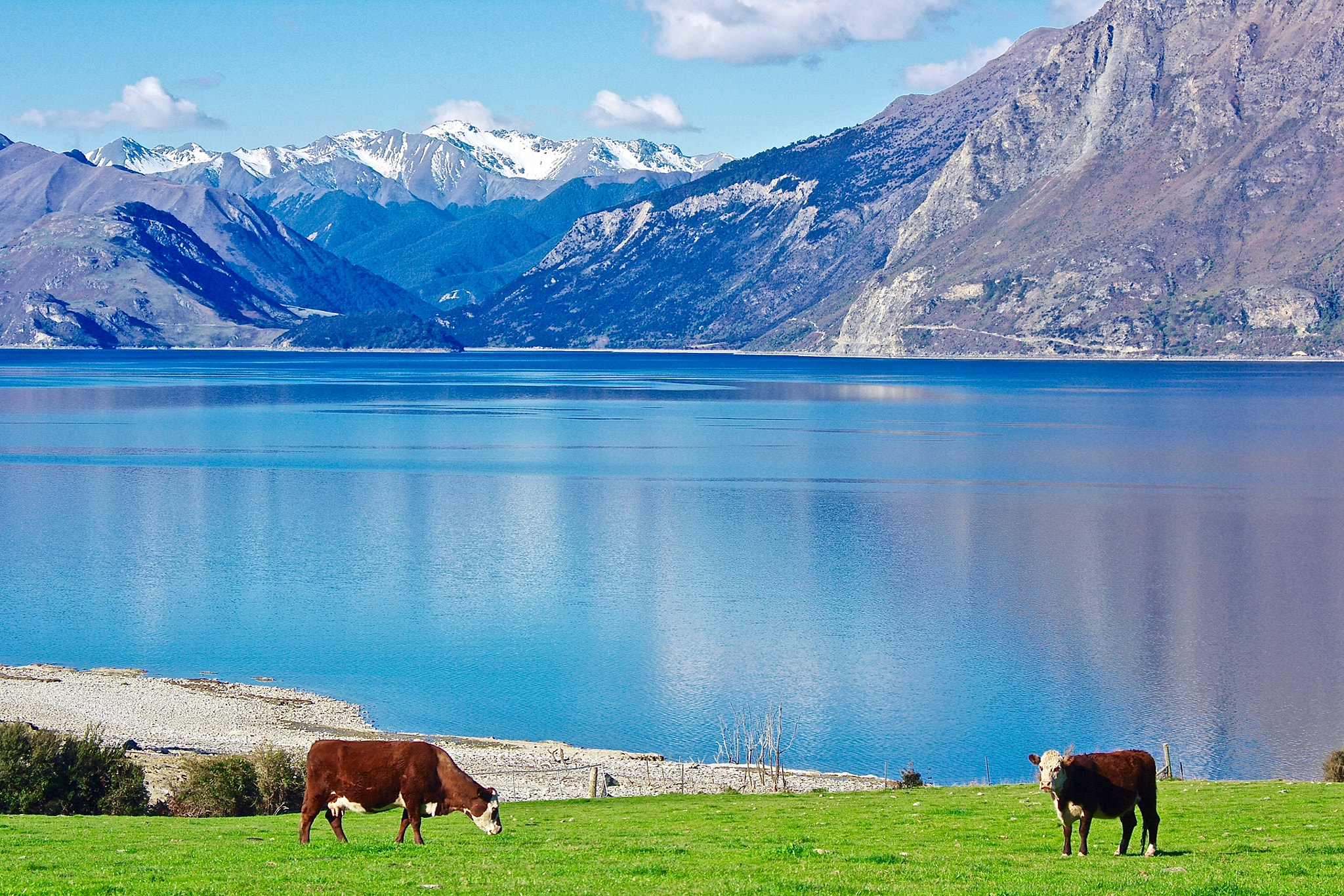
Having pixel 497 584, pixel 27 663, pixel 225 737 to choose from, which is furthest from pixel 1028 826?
Result: pixel 497 584

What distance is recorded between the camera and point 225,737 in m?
42.9

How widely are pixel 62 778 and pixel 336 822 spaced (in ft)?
44.2

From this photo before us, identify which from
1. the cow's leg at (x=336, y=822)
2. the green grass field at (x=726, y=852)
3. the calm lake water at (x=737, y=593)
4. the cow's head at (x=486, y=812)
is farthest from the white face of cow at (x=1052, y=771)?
the calm lake water at (x=737, y=593)

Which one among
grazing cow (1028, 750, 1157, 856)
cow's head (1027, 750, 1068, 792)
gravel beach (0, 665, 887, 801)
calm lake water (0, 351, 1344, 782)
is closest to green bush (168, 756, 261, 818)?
gravel beach (0, 665, 887, 801)

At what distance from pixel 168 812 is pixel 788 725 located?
22.8 metres

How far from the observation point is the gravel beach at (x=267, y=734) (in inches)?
1464

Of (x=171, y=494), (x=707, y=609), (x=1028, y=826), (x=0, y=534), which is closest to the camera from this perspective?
(x=1028, y=826)

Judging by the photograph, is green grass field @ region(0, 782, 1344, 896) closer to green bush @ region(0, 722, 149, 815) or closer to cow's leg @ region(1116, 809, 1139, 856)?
cow's leg @ region(1116, 809, 1139, 856)

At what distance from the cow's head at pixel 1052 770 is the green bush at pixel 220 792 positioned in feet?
64.9

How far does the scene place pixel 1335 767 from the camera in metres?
34.7

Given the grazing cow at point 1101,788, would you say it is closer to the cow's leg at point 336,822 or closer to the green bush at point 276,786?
the cow's leg at point 336,822

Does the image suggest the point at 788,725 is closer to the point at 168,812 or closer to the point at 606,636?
the point at 606,636

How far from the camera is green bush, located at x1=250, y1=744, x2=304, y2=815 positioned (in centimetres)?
3153

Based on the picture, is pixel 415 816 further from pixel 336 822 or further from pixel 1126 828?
pixel 1126 828
